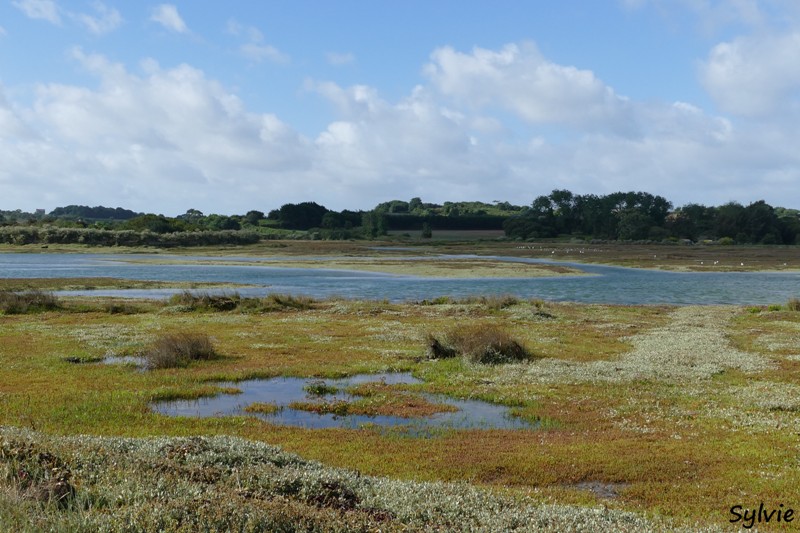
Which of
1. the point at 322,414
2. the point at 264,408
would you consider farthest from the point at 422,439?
the point at 264,408

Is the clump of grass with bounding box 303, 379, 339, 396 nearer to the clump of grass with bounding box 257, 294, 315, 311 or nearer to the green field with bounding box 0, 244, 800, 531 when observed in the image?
the green field with bounding box 0, 244, 800, 531

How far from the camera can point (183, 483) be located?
10.2 metres

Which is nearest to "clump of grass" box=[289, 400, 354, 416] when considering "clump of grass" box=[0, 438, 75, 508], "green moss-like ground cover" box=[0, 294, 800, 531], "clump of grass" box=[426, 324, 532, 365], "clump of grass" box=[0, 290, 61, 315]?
"green moss-like ground cover" box=[0, 294, 800, 531]

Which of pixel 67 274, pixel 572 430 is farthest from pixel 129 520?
pixel 67 274

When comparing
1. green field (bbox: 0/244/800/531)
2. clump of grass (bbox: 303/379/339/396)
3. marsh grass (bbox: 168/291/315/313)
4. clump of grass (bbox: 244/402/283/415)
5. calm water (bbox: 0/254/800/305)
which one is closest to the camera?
green field (bbox: 0/244/800/531)

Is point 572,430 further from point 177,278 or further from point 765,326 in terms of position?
point 177,278

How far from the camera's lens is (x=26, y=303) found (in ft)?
160

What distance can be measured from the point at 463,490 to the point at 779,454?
8.62 m

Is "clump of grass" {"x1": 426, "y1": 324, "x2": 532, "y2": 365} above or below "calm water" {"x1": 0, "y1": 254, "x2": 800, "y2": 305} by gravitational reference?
above

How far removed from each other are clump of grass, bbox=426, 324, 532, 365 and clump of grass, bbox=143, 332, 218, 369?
33.9 ft

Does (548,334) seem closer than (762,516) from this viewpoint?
No

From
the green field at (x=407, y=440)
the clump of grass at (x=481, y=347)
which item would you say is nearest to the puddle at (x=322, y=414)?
the green field at (x=407, y=440)

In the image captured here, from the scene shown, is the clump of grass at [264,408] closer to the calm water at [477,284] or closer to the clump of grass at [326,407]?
the clump of grass at [326,407]

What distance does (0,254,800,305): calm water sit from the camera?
70000mm
